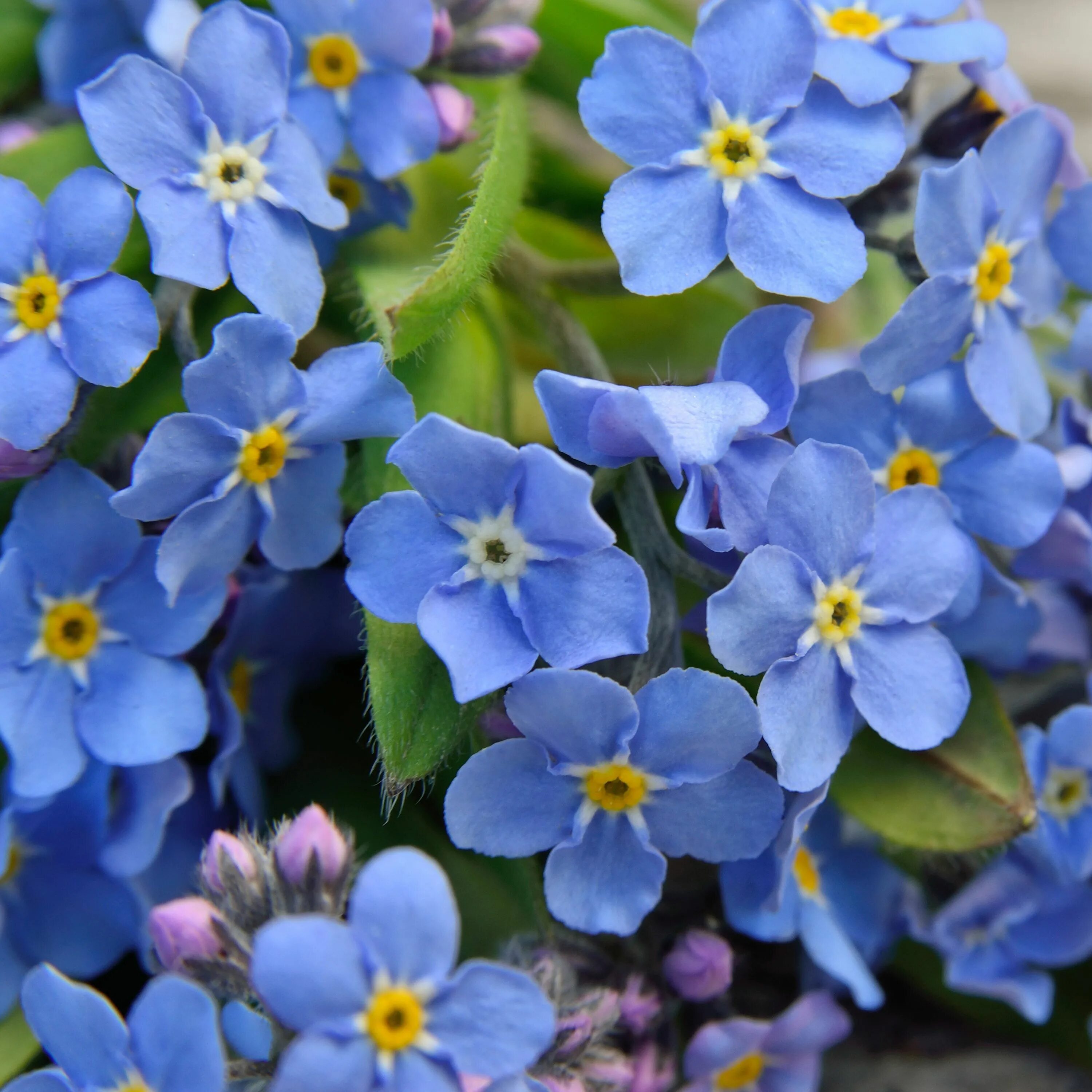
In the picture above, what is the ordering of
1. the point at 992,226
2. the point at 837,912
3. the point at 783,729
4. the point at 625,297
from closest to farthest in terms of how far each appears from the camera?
the point at 783,729
the point at 992,226
the point at 837,912
the point at 625,297

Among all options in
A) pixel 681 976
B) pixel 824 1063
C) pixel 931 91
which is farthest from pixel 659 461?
pixel 824 1063

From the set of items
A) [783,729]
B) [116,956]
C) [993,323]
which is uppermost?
[993,323]

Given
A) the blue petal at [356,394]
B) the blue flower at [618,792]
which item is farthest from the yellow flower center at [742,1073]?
the blue petal at [356,394]

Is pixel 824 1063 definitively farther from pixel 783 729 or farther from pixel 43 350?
pixel 43 350

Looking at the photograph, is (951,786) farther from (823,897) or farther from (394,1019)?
(394,1019)

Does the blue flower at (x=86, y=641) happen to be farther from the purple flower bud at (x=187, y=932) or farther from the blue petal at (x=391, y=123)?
the blue petal at (x=391, y=123)

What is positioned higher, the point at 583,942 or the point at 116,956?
the point at 583,942
